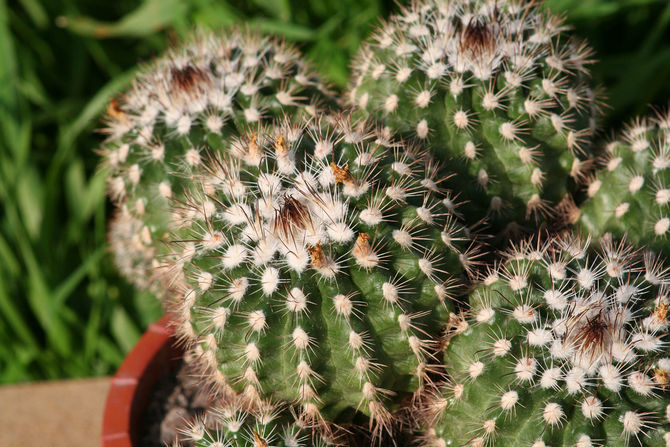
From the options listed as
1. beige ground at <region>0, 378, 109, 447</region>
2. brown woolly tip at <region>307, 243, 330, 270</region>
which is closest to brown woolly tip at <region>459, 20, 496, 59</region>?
brown woolly tip at <region>307, 243, 330, 270</region>

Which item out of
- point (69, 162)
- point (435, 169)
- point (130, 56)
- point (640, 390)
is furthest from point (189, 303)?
point (130, 56)

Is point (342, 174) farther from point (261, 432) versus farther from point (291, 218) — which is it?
point (261, 432)

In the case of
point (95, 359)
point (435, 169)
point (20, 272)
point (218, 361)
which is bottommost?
point (95, 359)

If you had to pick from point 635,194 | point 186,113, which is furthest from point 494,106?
point 186,113

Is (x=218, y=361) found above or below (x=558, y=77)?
below

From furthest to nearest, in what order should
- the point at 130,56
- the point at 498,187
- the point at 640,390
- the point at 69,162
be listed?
the point at 130,56 < the point at 69,162 < the point at 498,187 < the point at 640,390

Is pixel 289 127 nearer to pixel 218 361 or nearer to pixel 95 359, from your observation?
pixel 218 361

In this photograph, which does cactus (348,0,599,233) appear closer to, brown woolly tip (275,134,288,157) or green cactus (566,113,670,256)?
green cactus (566,113,670,256)
